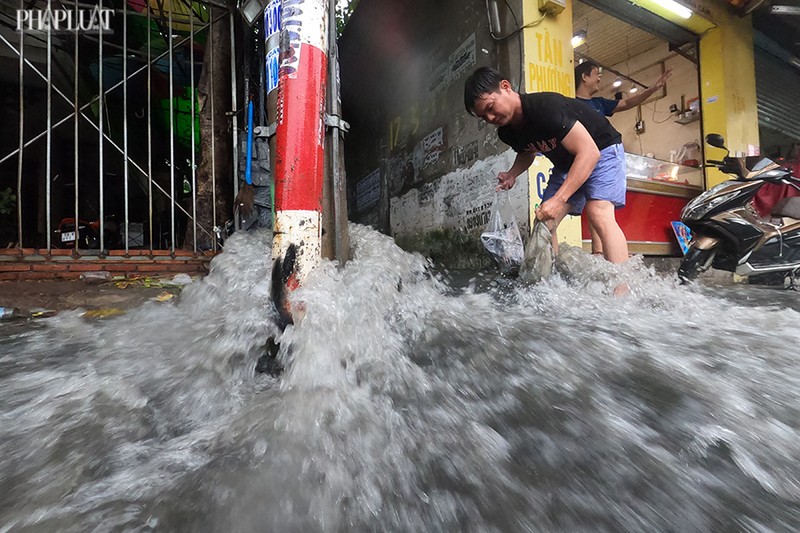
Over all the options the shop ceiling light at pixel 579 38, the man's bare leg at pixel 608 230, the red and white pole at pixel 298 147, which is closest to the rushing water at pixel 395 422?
the red and white pole at pixel 298 147

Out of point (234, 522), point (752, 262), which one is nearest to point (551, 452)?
point (234, 522)

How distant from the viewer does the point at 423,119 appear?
5.53 meters

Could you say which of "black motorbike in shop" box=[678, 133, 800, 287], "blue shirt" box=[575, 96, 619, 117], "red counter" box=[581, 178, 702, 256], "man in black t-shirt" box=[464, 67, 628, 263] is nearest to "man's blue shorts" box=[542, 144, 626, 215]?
"man in black t-shirt" box=[464, 67, 628, 263]

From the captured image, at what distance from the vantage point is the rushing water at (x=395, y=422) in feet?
2.42

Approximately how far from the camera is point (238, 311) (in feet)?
6.06

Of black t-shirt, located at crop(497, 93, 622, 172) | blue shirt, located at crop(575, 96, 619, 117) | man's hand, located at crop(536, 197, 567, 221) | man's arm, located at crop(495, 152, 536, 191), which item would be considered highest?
blue shirt, located at crop(575, 96, 619, 117)

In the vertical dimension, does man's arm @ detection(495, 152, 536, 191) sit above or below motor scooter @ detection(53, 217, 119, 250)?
above

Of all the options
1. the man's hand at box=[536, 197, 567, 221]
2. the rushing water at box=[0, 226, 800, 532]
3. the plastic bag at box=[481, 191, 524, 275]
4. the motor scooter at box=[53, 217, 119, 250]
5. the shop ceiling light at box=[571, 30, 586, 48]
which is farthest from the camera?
the shop ceiling light at box=[571, 30, 586, 48]

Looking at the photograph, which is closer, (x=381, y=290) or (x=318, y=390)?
(x=318, y=390)

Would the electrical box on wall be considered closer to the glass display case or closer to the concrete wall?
the concrete wall

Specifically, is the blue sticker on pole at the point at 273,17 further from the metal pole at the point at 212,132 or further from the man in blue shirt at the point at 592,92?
the man in blue shirt at the point at 592,92

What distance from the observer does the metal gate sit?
3.25m

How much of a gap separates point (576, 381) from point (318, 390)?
829mm

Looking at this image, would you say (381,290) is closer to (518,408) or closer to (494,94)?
(518,408)
